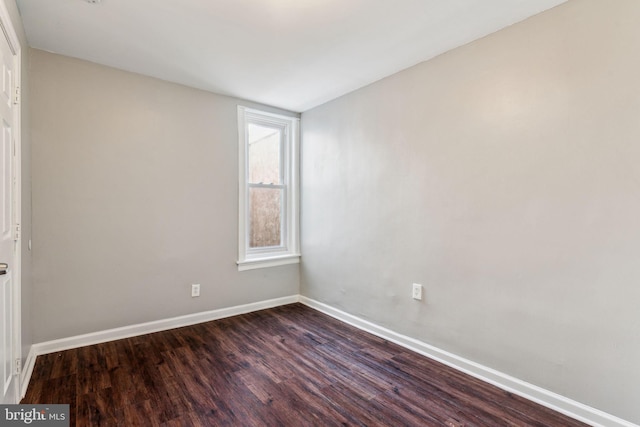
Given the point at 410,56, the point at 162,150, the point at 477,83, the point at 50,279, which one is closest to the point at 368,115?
the point at 410,56

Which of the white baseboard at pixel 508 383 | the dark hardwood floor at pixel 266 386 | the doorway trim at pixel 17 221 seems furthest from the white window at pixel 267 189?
the doorway trim at pixel 17 221

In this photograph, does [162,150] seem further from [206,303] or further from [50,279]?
[206,303]

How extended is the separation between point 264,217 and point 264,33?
84.5 inches

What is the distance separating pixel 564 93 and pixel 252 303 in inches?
133

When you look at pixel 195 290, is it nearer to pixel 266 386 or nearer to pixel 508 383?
pixel 266 386

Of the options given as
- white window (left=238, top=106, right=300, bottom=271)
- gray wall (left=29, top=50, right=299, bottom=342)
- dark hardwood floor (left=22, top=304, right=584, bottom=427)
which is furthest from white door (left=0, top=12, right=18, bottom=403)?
white window (left=238, top=106, right=300, bottom=271)

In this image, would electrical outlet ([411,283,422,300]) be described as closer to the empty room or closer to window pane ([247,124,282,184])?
the empty room

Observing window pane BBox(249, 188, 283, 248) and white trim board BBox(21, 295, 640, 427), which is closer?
white trim board BBox(21, 295, 640, 427)

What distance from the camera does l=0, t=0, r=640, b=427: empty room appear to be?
1.79 metres

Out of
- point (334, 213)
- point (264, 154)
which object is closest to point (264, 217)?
point (264, 154)

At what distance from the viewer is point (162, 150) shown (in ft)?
10.1

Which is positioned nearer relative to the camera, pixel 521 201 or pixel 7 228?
pixel 7 228

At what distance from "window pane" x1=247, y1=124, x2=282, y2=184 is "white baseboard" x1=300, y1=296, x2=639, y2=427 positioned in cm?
201

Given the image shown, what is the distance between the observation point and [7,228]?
165cm
